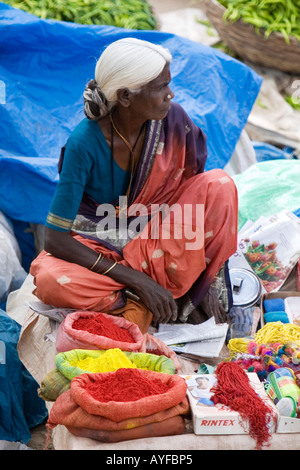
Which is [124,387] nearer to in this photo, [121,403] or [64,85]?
[121,403]

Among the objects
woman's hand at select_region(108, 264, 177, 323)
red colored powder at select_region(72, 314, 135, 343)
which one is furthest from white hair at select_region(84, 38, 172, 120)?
red colored powder at select_region(72, 314, 135, 343)

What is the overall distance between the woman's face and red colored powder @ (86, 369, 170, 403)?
41.4 inches

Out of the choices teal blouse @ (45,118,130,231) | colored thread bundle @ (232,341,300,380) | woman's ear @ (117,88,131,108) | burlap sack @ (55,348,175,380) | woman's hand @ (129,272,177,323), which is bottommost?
woman's hand @ (129,272,177,323)

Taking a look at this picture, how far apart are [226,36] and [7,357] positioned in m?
3.55

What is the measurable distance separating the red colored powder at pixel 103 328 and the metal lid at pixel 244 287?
2.16 feet

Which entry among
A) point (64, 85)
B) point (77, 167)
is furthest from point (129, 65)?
point (64, 85)

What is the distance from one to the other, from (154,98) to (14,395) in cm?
137

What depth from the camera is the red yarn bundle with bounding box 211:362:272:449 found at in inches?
84.7

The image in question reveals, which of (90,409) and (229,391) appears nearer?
(90,409)

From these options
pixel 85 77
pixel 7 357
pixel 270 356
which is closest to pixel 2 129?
pixel 85 77

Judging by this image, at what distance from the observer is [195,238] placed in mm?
2867

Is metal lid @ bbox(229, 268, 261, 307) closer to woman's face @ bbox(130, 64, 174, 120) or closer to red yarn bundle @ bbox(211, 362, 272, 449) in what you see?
red yarn bundle @ bbox(211, 362, 272, 449)

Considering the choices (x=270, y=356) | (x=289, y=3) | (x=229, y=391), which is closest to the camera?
(x=229, y=391)

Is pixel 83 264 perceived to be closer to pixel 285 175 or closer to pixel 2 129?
pixel 2 129
